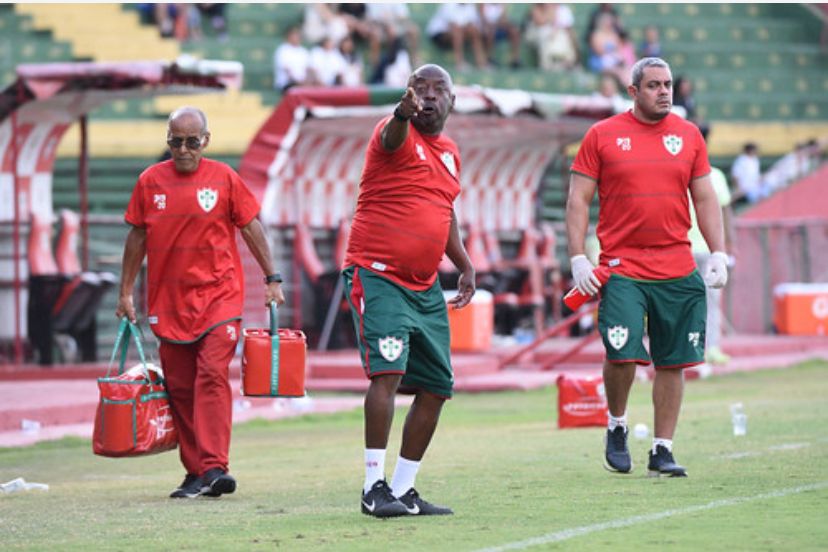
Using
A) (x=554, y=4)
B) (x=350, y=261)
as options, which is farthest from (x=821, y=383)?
(x=554, y=4)

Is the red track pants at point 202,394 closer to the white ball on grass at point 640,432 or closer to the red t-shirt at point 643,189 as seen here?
the red t-shirt at point 643,189

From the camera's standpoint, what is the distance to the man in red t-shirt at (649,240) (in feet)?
34.8

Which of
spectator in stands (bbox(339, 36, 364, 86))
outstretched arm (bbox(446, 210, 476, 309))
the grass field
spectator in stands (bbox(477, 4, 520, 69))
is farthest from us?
spectator in stands (bbox(477, 4, 520, 69))

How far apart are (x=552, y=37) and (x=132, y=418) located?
25.1 metres

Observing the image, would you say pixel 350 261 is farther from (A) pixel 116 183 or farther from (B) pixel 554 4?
(B) pixel 554 4

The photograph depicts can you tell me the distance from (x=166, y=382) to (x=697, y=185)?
9.75 ft

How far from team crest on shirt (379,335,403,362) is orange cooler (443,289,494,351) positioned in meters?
12.9

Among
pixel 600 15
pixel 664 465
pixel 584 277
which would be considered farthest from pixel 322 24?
pixel 664 465

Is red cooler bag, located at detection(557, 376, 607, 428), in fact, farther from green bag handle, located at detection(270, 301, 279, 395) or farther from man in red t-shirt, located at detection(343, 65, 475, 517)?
man in red t-shirt, located at detection(343, 65, 475, 517)

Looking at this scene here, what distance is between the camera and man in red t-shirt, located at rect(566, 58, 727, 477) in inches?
417

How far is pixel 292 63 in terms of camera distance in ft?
99.8

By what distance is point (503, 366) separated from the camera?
2230 cm

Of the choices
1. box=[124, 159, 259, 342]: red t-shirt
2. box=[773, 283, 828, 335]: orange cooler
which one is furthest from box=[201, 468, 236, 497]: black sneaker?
box=[773, 283, 828, 335]: orange cooler

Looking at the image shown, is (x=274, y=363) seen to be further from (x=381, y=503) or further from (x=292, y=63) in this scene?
(x=292, y=63)
